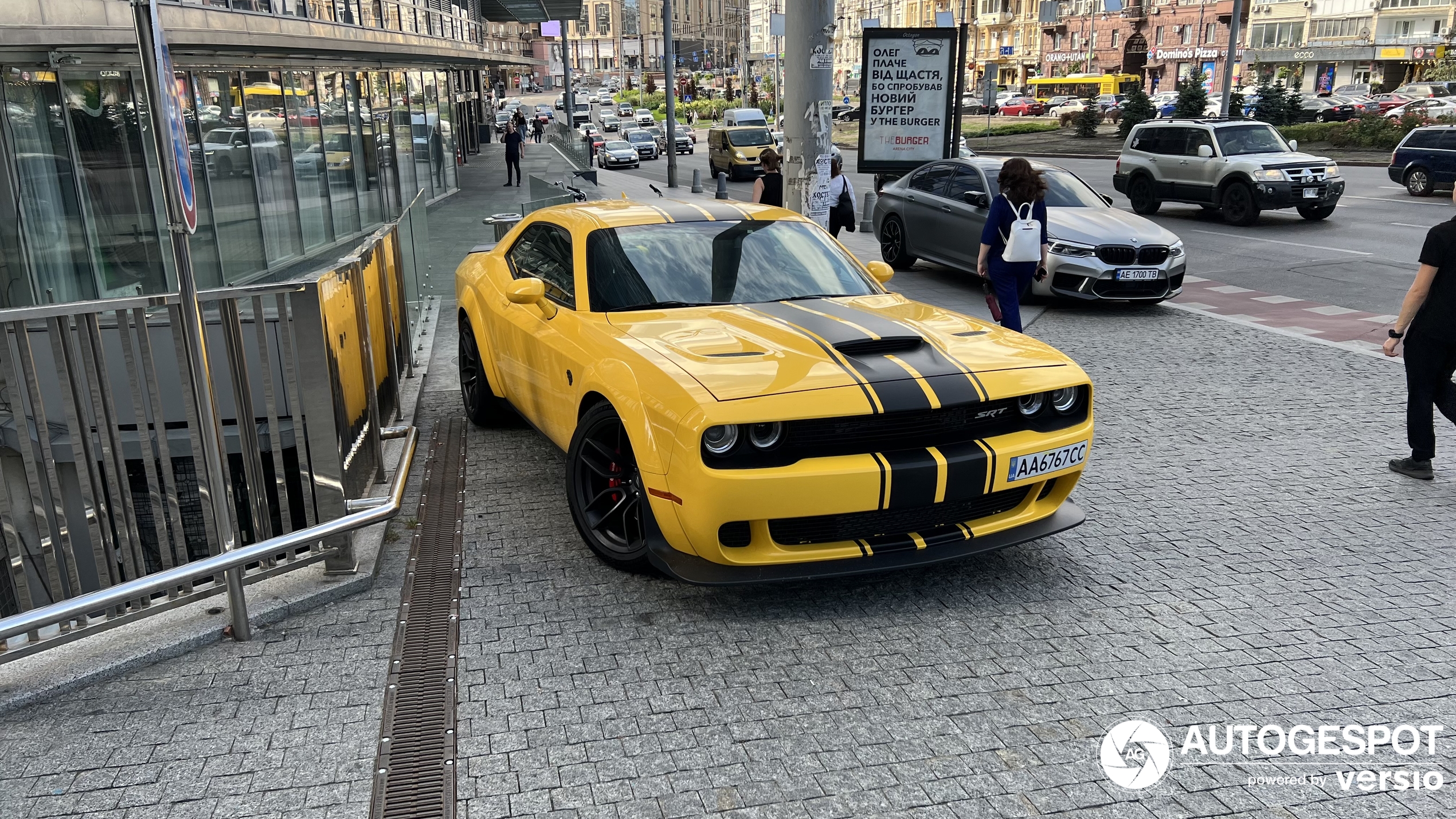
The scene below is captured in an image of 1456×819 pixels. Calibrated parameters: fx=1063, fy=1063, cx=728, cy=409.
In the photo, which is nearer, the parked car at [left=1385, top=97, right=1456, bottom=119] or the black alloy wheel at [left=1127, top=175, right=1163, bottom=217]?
the black alloy wheel at [left=1127, top=175, right=1163, bottom=217]

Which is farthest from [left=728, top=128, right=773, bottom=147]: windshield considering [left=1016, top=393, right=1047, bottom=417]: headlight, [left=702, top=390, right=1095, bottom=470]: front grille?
[left=702, top=390, right=1095, bottom=470]: front grille

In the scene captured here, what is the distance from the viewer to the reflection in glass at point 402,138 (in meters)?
24.3

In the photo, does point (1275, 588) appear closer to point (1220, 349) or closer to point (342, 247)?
point (1220, 349)

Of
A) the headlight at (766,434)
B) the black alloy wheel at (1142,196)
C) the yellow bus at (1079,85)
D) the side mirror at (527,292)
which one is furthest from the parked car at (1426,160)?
the yellow bus at (1079,85)

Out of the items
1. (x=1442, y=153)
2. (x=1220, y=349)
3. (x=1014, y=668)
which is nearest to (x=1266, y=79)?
(x=1442, y=153)

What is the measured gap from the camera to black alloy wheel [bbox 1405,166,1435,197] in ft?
74.1

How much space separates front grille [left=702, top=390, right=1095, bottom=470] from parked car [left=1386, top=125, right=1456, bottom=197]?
22.8m

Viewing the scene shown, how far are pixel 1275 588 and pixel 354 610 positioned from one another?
393 cm

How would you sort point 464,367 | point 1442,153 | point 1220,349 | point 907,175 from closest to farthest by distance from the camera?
point 464,367
point 1220,349
point 907,175
point 1442,153

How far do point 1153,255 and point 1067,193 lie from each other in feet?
5.24

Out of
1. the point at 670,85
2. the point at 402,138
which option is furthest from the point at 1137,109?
the point at 402,138

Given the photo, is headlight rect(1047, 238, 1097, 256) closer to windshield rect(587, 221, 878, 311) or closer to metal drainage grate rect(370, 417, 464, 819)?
windshield rect(587, 221, 878, 311)

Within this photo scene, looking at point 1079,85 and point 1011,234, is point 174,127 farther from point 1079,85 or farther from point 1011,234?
point 1079,85

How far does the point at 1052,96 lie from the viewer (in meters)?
90.1
